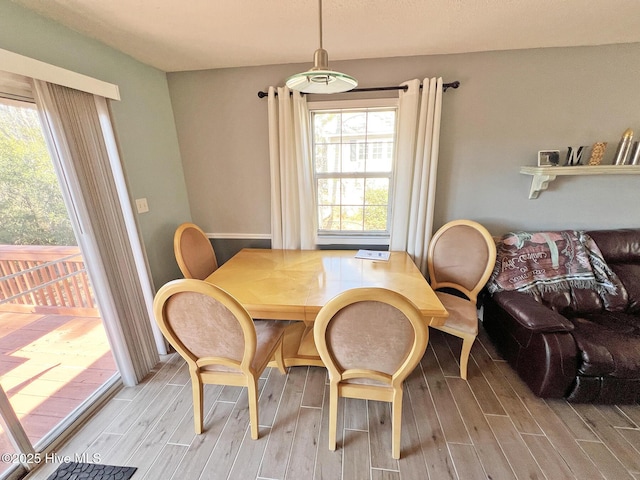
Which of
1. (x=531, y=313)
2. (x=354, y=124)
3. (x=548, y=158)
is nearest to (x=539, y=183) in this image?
(x=548, y=158)

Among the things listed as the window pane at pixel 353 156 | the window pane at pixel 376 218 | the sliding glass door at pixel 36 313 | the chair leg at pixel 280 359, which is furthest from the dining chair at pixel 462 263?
the sliding glass door at pixel 36 313

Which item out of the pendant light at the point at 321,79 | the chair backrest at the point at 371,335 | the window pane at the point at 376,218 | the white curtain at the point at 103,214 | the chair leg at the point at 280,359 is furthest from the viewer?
the window pane at the point at 376,218

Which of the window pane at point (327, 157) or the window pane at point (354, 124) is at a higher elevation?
the window pane at point (354, 124)

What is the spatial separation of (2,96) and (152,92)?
39.9 inches

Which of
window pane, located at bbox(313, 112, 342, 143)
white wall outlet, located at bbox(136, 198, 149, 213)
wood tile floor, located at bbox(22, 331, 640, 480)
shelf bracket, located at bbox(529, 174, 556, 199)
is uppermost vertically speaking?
window pane, located at bbox(313, 112, 342, 143)

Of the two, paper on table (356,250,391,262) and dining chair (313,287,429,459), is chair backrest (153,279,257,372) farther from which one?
paper on table (356,250,391,262)

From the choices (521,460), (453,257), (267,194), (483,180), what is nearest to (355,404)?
(521,460)

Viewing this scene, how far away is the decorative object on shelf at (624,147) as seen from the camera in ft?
6.05

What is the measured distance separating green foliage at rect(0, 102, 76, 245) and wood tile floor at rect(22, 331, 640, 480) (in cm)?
121

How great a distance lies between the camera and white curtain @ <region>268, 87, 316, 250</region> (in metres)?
2.10

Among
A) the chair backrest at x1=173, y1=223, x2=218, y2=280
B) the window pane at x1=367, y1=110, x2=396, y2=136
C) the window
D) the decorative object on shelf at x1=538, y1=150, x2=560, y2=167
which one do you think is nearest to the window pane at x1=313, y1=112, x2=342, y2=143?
the window

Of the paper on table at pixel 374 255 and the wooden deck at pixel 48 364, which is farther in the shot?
the paper on table at pixel 374 255

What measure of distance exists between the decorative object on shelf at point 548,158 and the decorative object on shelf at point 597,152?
23cm

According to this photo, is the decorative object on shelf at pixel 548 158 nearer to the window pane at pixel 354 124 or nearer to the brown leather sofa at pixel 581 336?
the brown leather sofa at pixel 581 336
